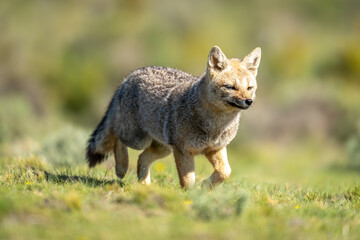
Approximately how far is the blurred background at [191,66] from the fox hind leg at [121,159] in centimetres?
→ 330

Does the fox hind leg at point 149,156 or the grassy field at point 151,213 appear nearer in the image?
the grassy field at point 151,213

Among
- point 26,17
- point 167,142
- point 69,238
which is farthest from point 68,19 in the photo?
point 69,238

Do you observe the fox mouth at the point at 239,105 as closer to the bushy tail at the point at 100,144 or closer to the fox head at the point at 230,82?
the fox head at the point at 230,82

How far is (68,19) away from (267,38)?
15978 mm

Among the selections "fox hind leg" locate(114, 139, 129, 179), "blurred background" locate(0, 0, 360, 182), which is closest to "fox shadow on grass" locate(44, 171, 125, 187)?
"fox hind leg" locate(114, 139, 129, 179)

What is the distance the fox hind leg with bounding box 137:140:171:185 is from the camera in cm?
866

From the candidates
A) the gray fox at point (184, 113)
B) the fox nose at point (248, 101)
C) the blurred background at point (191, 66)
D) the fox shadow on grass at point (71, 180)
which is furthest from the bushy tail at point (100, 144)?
the fox nose at point (248, 101)

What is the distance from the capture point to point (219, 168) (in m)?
7.51

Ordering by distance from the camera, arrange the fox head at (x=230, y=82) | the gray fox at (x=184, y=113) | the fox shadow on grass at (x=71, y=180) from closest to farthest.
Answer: the fox shadow on grass at (x=71, y=180) < the fox head at (x=230, y=82) < the gray fox at (x=184, y=113)

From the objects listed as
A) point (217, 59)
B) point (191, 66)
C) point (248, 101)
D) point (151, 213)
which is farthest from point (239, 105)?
point (191, 66)

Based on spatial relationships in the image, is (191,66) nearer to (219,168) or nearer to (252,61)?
(252,61)

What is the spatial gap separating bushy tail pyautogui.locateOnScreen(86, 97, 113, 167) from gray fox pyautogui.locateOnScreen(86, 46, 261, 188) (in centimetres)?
6

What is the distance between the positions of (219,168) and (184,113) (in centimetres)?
89

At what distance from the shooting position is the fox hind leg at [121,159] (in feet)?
28.2
